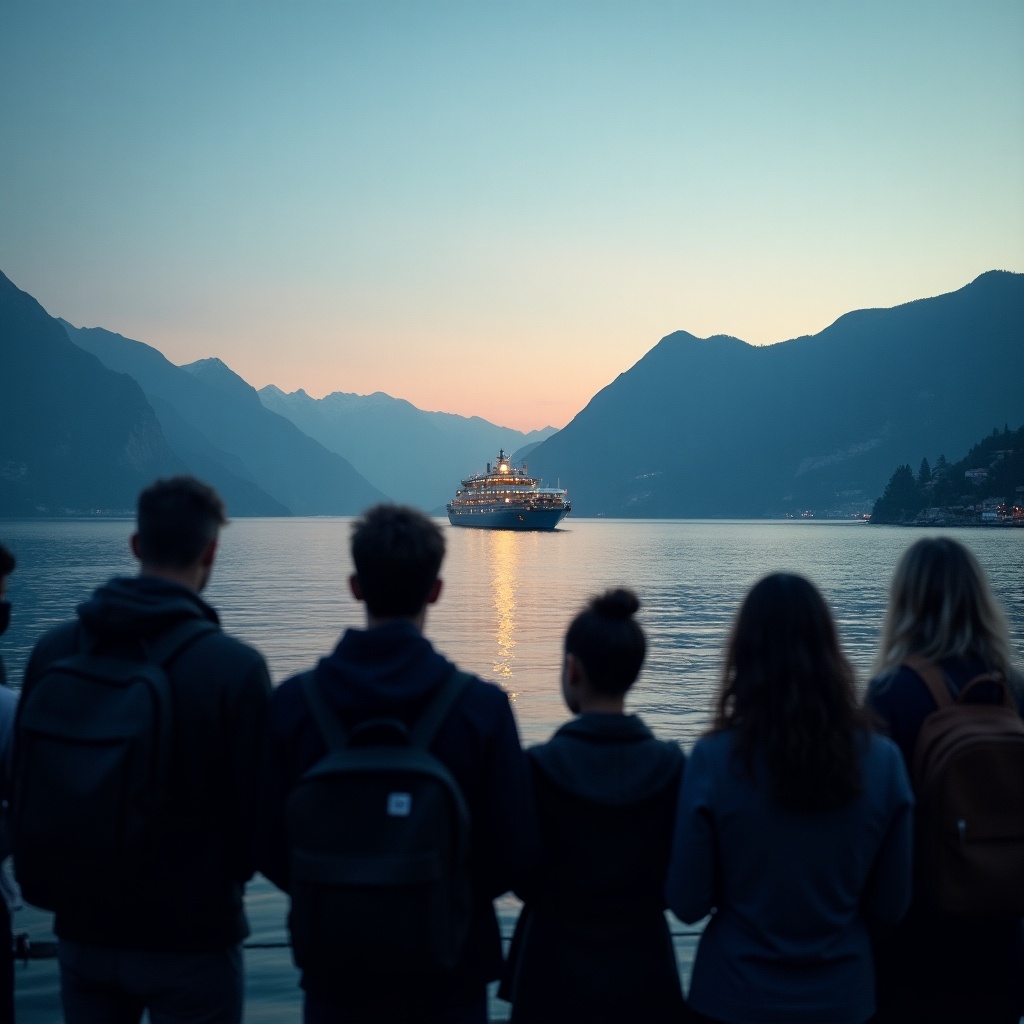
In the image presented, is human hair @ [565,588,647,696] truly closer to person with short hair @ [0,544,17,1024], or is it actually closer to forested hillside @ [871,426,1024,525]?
person with short hair @ [0,544,17,1024]

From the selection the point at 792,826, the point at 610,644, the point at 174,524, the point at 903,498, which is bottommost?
the point at 792,826

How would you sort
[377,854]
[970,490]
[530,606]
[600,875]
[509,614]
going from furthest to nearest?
1. [970,490]
2. [530,606]
3. [509,614]
4. [600,875]
5. [377,854]

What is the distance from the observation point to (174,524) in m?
2.68

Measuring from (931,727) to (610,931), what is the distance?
1081 mm

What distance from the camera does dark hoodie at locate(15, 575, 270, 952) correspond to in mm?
2510

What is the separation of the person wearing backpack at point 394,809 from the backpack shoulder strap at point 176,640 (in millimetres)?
283

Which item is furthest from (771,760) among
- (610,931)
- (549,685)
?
(549,685)

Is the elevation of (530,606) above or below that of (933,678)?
below

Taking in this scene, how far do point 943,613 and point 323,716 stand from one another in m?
1.85

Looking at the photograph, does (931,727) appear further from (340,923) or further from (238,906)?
(238,906)

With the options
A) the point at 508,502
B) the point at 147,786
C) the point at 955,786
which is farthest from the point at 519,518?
the point at 147,786

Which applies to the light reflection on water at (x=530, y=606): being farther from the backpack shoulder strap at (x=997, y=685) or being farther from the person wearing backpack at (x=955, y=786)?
the backpack shoulder strap at (x=997, y=685)

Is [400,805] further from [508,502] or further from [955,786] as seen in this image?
[508,502]

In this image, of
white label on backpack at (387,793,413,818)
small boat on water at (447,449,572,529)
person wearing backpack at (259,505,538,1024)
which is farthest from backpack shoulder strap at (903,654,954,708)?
small boat on water at (447,449,572,529)
